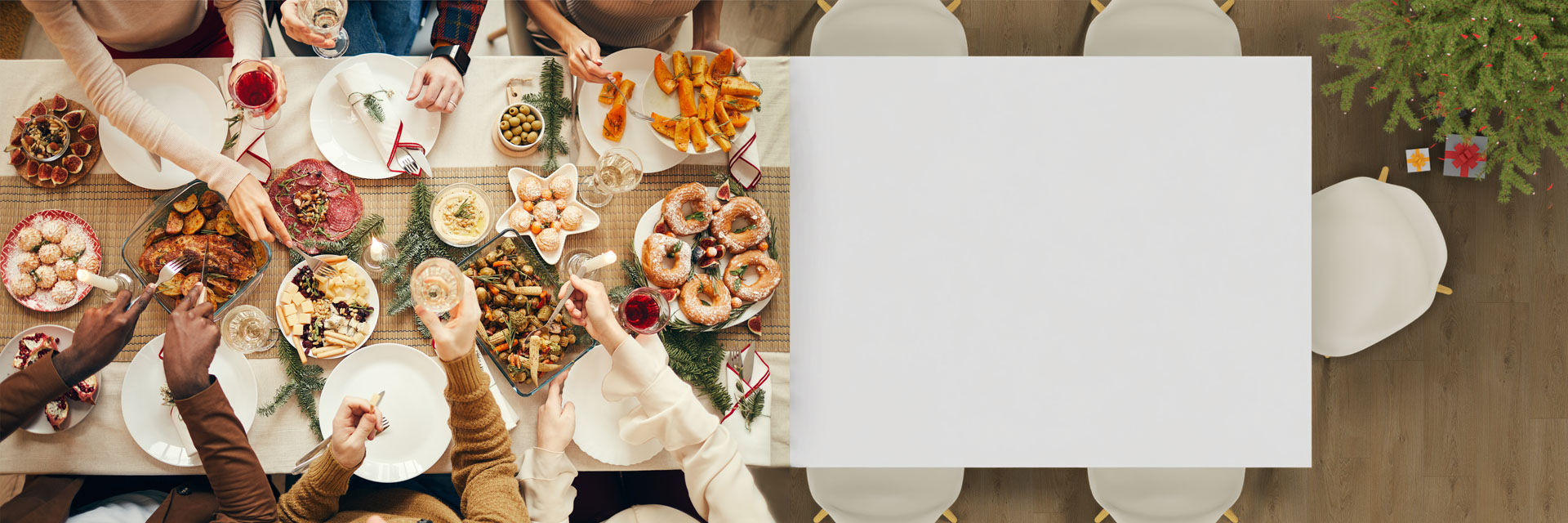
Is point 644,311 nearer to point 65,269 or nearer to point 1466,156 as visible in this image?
point 65,269

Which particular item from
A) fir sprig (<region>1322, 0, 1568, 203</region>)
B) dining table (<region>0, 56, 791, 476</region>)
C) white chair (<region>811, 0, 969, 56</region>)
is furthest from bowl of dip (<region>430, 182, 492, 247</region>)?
fir sprig (<region>1322, 0, 1568, 203</region>)

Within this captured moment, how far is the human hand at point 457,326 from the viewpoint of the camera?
1.60 meters

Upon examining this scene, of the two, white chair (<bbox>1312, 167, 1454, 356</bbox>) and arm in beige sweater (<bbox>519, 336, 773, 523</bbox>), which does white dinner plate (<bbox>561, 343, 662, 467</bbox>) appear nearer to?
arm in beige sweater (<bbox>519, 336, 773, 523</bbox>)

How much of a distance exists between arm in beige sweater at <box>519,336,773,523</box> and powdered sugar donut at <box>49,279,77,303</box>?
3.99 ft

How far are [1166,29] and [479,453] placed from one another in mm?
2302

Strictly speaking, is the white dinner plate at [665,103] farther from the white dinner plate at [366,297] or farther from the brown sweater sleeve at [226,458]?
the brown sweater sleeve at [226,458]

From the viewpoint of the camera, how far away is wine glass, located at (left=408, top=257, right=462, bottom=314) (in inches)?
63.2

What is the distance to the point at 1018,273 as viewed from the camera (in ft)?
6.53

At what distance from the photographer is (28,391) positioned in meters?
1.68

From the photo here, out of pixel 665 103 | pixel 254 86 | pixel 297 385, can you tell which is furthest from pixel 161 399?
pixel 665 103

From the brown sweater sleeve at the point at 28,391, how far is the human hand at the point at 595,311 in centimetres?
122

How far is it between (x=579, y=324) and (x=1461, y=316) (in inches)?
119

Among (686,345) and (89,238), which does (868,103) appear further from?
(89,238)

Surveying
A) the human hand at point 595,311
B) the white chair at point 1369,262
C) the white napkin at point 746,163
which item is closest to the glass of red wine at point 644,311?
the human hand at point 595,311
